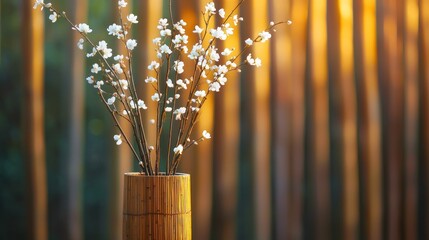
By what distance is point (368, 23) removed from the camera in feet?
7.30

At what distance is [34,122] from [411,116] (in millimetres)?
1308

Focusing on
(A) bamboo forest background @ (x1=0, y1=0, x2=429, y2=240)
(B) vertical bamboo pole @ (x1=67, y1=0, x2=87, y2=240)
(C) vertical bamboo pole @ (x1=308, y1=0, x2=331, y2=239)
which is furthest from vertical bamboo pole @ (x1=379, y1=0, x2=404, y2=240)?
(B) vertical bamboo pole @ (x1=67, y1=0, x2=87, y2=240)

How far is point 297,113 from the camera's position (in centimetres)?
210

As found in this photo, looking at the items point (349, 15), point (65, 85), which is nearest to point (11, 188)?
point (65, 85)

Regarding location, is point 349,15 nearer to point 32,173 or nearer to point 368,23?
point 368,23

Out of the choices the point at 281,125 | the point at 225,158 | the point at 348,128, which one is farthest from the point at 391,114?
the point at 225,158

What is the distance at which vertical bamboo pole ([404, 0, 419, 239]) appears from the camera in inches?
88.7

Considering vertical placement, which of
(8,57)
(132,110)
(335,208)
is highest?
(8,57)

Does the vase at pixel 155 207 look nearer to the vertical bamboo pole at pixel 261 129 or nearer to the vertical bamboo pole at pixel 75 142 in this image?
the vertical bamboo pole at pixel 75 142

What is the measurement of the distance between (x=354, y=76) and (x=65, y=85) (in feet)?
3.25

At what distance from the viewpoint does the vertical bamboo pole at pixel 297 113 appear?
2082 mm

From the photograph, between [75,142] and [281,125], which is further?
[281,125]

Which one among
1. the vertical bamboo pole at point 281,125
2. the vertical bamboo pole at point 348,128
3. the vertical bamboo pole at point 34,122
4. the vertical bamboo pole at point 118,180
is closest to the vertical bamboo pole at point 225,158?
the vertical bamboo pole at point 281,125

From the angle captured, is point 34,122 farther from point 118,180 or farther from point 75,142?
point 118,180
